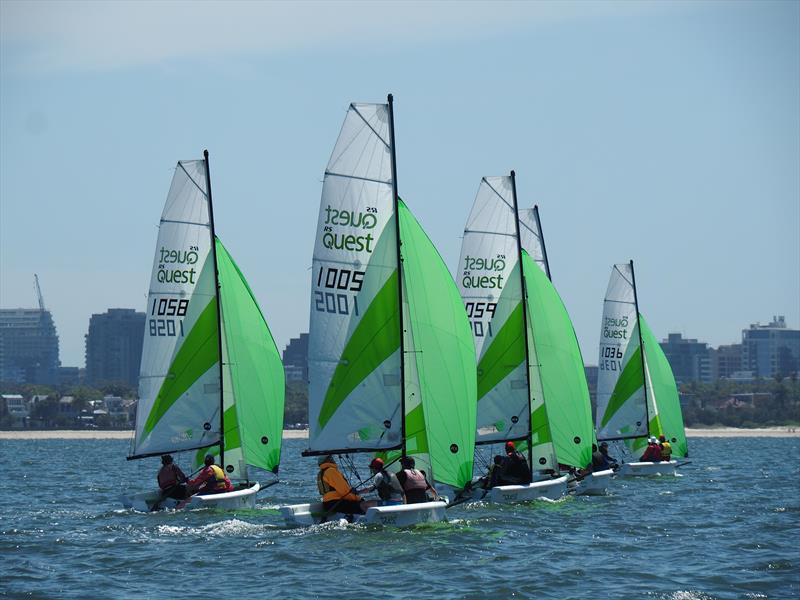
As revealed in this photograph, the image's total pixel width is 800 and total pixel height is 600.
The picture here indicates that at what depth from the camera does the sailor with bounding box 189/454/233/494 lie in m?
28.0

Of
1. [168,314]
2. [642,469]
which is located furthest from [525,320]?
[642,469]

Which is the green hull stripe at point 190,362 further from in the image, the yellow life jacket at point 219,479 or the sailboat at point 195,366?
the yellow life jacket at point 219,479

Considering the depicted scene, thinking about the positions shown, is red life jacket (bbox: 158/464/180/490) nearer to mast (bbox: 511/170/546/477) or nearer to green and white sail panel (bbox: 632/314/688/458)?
mast (bbox: 511/170/546/477)

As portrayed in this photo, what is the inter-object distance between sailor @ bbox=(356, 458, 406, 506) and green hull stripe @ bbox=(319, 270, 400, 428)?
1774 mm

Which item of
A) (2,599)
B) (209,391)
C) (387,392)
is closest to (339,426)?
(387,392)

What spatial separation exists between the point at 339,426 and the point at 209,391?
20.1ft

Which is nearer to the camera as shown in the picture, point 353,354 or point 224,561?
point 224,561

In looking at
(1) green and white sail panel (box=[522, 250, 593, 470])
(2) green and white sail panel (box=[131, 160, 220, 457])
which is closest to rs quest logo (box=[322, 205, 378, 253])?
(2) green and white sail panel (box=[131, 160, 220, 457])

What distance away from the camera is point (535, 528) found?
2597cm

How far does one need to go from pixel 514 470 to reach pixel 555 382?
12.8 feet

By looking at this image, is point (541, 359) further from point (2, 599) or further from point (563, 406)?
point (2, 599)

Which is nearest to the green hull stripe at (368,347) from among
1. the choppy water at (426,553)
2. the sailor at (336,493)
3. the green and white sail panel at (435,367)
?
the green and white sail panel at (435,367)

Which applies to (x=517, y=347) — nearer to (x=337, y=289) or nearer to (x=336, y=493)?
(x=337, y=289)

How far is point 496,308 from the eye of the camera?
3328 cm
